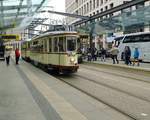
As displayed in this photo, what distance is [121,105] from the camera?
41.5 feet

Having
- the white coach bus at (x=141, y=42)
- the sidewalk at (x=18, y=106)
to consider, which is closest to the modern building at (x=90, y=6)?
the white coach bus at (x=141, y=42)

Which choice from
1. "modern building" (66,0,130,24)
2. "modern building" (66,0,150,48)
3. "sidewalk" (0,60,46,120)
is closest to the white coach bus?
"modern building" (66,0,150,48)

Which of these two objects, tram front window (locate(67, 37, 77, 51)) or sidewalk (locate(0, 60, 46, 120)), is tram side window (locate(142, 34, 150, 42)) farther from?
sidewalk (locate(0, 60, 46, 120))

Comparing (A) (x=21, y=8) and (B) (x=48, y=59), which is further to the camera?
(A) (x=21, y=8)

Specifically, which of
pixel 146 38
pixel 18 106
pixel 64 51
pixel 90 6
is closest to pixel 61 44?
pixel 64 51

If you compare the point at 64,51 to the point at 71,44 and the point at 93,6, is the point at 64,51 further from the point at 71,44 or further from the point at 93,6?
the point at 93,6

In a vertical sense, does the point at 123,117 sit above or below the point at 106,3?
below

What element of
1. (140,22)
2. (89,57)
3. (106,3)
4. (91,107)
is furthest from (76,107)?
(106,3)

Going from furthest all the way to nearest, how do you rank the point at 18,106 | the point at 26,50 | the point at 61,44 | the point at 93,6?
the point at 93,6
the point at 26,50
the point at 61,44
the point at 18,106

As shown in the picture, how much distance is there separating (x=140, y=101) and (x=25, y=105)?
3.82 meters

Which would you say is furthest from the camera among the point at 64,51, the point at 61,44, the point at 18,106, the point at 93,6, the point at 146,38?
the point at 93,6

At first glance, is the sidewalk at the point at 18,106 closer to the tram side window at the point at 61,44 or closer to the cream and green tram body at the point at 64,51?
the cream and green tram body at the point at 64,51

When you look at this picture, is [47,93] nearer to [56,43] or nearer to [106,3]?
[56,43]

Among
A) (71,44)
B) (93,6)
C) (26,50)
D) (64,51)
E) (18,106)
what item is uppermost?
(93,6)
